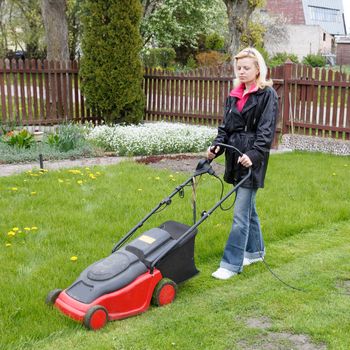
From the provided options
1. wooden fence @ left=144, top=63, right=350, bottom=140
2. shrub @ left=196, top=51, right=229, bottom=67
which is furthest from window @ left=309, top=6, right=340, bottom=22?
wooden fence @ left=144, top=63, right=350, bottom=140

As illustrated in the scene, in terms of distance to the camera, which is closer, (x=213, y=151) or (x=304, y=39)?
(x=213, y=151)

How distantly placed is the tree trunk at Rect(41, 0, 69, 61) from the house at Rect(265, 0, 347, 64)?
3408 centimetres

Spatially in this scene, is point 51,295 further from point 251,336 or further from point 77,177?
point 77,177

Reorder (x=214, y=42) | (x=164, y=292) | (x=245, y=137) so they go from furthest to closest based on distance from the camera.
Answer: (x=214, y=42) → (x=245, y=137) → (x=164, y=292)

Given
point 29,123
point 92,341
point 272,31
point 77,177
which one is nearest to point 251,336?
point 92,341

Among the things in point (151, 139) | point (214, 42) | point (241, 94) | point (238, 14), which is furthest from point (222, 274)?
point (214, 42)

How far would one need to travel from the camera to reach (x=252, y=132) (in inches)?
165

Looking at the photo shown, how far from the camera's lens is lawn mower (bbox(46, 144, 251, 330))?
11.5 ft

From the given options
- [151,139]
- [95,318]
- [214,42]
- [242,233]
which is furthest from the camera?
[214,42]

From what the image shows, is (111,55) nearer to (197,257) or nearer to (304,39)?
(197,257)

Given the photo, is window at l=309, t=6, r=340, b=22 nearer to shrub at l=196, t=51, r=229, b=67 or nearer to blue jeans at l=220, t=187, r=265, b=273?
shrub at l=196, t=51, r=229, b=67

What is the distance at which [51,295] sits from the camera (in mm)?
3742

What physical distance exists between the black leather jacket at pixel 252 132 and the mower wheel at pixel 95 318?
4.91 feet

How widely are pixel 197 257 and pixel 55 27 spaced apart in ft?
37.5
